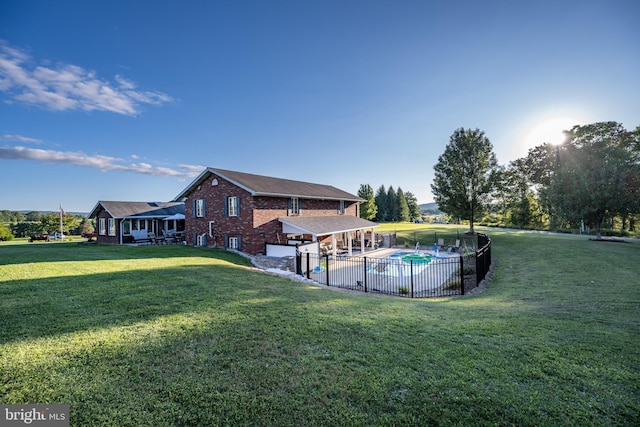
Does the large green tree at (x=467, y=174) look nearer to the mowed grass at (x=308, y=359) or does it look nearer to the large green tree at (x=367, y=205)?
the large green tree at (x=367, y=205)

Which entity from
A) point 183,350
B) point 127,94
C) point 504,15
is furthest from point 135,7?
point 504,15

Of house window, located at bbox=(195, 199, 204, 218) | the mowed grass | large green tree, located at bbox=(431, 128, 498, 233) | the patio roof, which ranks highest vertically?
large green tree, located at bbox=(431, 128, 498, 233)

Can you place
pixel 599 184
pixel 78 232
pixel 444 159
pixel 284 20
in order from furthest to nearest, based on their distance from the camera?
pixel 78 232
pixel 444 159
pixel 599 184
pixel 284 20

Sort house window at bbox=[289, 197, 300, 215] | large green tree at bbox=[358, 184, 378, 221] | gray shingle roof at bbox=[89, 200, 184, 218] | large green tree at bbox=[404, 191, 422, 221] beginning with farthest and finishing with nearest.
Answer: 1. large green tree at bbox=[404, 191, 422, 221]
2. large green tree at bbox=[358, 184, 378, 221]
3. gray shingle roof at bbox=[89, 200, 184, 218]
4. house window at bbox=[289, 197, 300, 215]

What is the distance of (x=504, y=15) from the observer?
1096 cm

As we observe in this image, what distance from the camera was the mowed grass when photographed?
2.67 meters

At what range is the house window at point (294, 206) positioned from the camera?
72.4 ft

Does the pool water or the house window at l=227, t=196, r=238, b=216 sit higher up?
the house window at l=227, t=196, r=238, b=216

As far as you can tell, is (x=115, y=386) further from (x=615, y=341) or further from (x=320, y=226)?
(x=320, y=226)

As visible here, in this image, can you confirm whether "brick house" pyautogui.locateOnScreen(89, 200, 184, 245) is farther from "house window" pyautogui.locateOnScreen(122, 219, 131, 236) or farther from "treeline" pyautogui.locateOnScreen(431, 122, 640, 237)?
"treeline" pyautogui.locateOnScreen(431, 122, 640, 237)

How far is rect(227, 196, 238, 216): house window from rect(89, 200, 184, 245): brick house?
395 inches

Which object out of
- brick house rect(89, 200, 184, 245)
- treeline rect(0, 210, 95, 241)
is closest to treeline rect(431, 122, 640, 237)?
brick house rect(89, 200, 184, 245)

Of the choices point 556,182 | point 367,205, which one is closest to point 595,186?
point 556,182

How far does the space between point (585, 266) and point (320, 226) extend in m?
14.8
